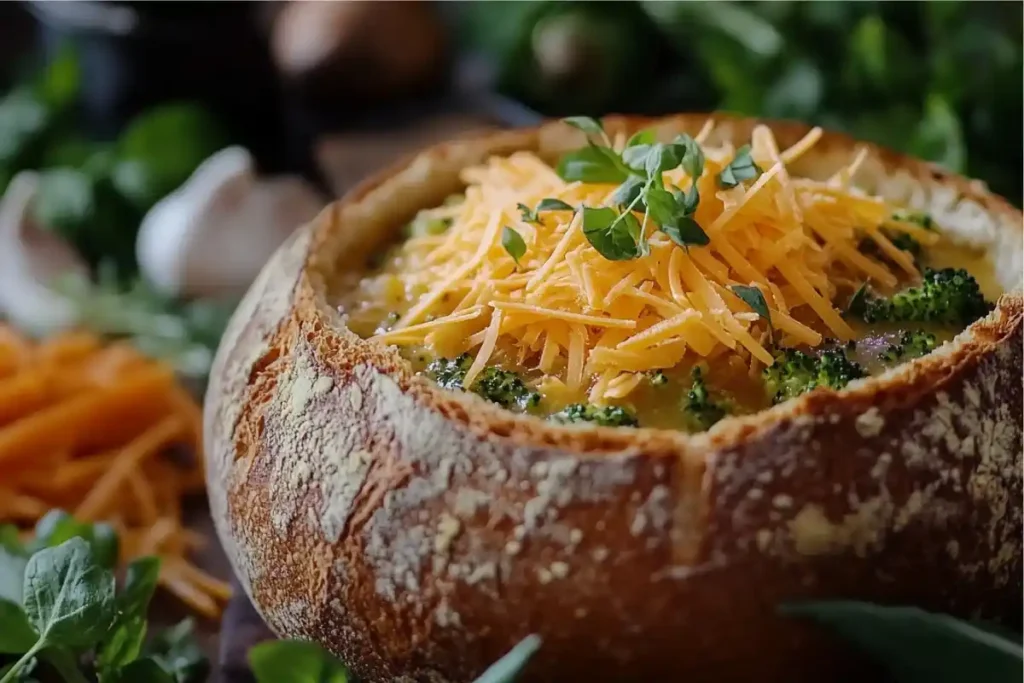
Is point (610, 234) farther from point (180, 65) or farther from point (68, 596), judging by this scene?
point (180, 65)

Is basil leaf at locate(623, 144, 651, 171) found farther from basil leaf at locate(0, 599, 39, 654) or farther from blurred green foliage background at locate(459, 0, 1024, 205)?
blurred green foliage background at locate(459, 0, 1024, 205)

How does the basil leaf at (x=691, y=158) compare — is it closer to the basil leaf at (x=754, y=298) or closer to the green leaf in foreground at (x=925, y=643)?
the basil leaf at (x=754, y=298)

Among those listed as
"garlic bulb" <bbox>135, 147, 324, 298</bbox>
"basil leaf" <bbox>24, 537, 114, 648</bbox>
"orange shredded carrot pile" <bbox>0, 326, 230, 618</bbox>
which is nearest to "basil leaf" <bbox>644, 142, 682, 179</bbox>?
"basil leaf" <bbox>24, 537, 114, 648</bbox>

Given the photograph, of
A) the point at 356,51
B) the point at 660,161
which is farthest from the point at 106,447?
the point at 356,51

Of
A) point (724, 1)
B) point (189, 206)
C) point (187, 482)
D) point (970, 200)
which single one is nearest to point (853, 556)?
point (970, 200)

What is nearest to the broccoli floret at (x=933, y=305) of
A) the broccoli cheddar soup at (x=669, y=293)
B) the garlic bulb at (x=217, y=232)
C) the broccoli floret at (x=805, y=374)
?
the broccoli cheddar soup at (x=669, y=293)

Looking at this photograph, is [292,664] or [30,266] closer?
[292,664]

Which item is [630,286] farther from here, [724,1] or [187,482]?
[724,1]
